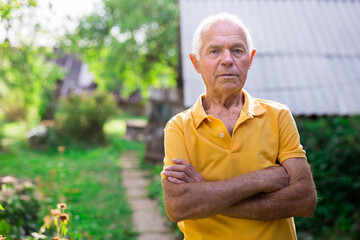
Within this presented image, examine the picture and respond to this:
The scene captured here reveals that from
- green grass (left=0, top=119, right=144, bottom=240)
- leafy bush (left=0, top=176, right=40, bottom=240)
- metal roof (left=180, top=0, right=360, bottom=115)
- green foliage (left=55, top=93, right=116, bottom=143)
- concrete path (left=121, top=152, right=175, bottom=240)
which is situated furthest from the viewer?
green foliage (left=55, top=93, right=116, bottom=143)

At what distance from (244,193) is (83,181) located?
599 centimetres

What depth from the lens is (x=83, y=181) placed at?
22.8ft

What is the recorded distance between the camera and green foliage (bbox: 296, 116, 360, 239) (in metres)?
4.08

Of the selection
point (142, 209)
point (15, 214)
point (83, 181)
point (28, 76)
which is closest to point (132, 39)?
point (28, 76)

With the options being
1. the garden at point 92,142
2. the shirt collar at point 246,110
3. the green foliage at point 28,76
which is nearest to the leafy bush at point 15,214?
the garden at point 92,142

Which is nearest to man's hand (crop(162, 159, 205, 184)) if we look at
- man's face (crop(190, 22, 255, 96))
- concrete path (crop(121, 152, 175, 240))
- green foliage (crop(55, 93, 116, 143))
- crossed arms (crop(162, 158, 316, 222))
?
crossed arms (crop(162, 158, 316, 222))

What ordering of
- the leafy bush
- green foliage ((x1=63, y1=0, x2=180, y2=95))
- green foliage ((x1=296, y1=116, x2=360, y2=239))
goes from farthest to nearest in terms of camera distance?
green foliage ((x1=63, y1=0, x2=180, y2=95))
green foliage ((x1=296, y1=116, x2=360, y2=239))
the leafy bush

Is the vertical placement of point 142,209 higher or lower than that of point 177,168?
lower

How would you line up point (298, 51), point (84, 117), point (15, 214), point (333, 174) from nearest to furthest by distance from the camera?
point (15, 214) → point (333, 174) → point (298, 51) → point (84, 117)

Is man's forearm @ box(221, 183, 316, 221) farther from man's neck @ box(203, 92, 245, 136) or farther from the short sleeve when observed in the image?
man's neck @ box(203, 92, 245, 136)

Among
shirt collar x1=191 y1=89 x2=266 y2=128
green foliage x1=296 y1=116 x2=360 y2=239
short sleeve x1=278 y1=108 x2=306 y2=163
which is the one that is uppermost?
shirt collar x1=191 y1=89 x2=266 y2=128

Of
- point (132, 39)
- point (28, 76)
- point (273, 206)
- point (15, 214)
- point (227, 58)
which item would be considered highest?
point (132, 39)

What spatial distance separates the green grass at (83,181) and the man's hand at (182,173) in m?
2.17

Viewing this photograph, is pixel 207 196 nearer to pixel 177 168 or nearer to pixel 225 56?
pixel 177 168
